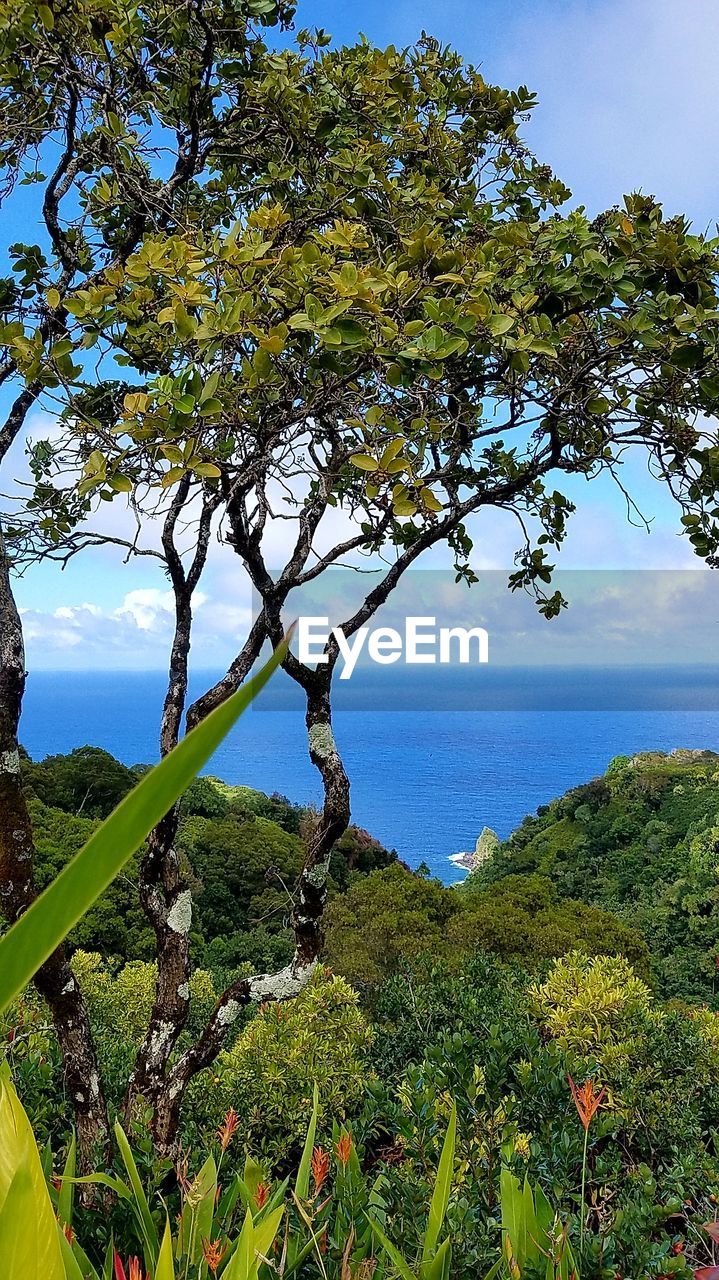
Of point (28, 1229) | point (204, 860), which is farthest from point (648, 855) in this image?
point (28, 1229)

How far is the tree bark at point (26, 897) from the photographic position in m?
2.86

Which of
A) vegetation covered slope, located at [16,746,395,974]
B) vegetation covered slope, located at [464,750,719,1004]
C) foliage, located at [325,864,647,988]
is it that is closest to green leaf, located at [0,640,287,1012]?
foliage, located at [325,864,647,988]

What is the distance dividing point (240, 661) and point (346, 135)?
2010 millimetres

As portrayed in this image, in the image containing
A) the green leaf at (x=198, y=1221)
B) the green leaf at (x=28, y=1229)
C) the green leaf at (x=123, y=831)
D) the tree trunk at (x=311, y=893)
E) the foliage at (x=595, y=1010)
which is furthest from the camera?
Answer: the foliage at (x=595, y=1010)

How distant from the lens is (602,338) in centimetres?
278

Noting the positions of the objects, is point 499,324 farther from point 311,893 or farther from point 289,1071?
point 289,1071

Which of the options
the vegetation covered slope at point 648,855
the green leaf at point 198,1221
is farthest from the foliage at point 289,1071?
the vegetation covered slope at point 648,855

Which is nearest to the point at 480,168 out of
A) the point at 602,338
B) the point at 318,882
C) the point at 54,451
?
the point at 602,338

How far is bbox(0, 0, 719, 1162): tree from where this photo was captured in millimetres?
2230

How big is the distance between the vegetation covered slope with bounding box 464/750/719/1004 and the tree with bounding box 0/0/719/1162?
739cm

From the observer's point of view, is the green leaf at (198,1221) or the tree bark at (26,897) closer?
the green leaf at (198,1221)

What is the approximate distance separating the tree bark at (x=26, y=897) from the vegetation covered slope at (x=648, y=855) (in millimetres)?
7587

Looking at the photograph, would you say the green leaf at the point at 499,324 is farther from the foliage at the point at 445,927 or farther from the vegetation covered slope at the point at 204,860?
the vegetation covered slope at the point at 204,860

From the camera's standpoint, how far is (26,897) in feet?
9.45
